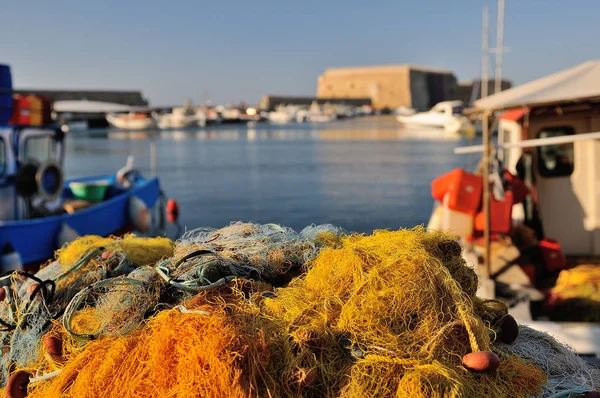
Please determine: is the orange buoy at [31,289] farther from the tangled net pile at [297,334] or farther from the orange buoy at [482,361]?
the orange buoy at [482,361]

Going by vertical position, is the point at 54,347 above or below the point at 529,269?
above

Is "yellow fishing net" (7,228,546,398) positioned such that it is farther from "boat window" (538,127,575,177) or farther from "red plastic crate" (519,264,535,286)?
"boat window" (538,127,575,177)

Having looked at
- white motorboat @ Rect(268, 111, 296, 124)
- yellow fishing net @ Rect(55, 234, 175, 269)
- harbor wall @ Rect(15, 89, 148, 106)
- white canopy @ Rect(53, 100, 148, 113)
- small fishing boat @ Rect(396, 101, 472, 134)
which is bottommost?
yellow fishing net @ Rect(55, 234, 175, 269)

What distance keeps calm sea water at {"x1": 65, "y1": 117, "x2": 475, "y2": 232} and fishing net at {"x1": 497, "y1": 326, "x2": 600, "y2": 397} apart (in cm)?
1323

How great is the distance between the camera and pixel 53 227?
9.63 meters

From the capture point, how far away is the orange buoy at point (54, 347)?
8.04 ft

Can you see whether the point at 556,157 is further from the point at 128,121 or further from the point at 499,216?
the point at 128,121

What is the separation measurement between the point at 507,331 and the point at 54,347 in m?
2.06

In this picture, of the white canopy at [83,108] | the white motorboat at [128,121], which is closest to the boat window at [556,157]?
the white canopy at [83,108]

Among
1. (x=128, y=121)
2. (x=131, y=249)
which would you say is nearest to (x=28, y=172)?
(x=131, y=249)

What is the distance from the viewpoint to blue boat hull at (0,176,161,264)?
9031 millimetres

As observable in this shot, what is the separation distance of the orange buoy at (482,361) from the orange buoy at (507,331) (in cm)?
56

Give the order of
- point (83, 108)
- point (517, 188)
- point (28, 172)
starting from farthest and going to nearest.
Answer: point (83, 108)
point (28, 172)
point (517, 188)

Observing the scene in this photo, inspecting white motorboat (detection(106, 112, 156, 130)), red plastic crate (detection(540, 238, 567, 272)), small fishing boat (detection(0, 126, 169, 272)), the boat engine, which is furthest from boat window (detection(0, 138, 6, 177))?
white motorboat (detection(106, 112, 156, 130))
